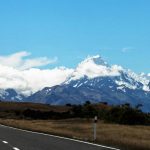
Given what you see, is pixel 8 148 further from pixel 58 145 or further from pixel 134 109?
pixel 134 109

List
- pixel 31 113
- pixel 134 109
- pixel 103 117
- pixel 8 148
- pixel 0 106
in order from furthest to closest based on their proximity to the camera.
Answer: pixel 0 106
pixel 31 113
pixel 103 117
pixel 134 109
pixel 8 148

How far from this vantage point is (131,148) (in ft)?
79.0

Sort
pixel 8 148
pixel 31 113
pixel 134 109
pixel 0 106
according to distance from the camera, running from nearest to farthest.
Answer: pixel 8 148 < pixel 134 109 < pixel 31 113 < pixel 0 106

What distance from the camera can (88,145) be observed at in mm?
26062

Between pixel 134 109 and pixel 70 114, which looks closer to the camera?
pixel 134 109

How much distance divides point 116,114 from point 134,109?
9.02 feet

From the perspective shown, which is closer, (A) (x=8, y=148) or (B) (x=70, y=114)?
(A) (x=8, y=148)

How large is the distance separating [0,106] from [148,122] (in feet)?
202

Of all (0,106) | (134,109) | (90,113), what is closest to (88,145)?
(134,109)

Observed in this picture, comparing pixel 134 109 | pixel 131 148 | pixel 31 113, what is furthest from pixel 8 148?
pixel 31 113

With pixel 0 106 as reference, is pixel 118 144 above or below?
below

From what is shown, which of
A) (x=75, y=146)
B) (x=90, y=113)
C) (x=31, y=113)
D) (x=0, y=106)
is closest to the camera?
(x=75, y=146)

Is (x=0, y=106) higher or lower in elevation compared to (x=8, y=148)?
higher

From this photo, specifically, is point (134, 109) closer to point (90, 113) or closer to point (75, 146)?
point (90, 113)
